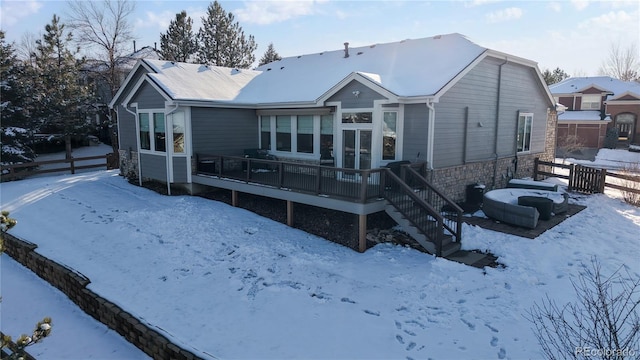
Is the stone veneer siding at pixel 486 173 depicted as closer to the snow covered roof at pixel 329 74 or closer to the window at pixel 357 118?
the window at pixel 357 118

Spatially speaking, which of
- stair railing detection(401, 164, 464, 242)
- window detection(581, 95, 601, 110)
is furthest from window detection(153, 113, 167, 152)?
window detection(581, 95, 601, 110)

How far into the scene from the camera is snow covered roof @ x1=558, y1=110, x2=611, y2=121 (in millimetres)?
36906

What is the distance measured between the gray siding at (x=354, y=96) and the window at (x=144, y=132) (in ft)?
24.7

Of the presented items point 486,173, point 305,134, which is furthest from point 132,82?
point 486,173

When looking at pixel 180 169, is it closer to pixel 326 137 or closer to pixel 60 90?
pixel 326 137

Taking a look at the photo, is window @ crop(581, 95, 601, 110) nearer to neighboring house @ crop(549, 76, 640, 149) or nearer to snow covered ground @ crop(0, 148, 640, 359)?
neighboring house @ crop(549, 76, 640, 149)

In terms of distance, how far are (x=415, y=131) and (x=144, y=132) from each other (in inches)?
410

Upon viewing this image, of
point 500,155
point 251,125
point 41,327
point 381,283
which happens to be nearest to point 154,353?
point 41,327

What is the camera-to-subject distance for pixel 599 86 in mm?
38219

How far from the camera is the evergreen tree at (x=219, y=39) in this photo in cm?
3425

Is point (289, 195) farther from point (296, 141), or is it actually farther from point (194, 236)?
point (296, 141)

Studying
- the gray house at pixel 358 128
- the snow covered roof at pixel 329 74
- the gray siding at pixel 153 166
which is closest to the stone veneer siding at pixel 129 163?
the gray house at pixel 358 128

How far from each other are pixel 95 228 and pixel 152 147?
4308 millimetres

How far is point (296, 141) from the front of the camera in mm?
15352
